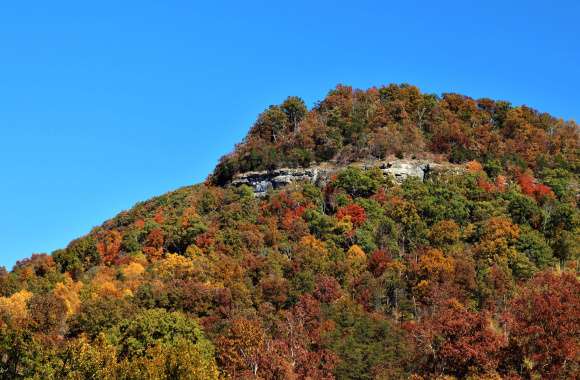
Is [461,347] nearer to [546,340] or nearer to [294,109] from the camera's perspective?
[546,340]

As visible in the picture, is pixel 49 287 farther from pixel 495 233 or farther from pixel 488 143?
pixel 488 143

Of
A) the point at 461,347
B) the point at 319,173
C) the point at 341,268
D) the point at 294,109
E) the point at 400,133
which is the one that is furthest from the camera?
the point at 294,109

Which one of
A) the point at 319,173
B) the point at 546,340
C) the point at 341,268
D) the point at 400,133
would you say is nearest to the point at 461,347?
the point at 546,340

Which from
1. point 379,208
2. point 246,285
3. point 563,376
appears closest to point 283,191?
point 379,208

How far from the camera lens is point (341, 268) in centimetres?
7594

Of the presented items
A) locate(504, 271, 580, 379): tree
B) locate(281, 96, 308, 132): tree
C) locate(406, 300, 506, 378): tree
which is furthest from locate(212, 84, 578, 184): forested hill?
locate(406, 300, 506, 378): tree

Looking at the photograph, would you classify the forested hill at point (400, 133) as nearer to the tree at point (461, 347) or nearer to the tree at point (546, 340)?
the tree at point (546, 340)

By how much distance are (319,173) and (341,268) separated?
23258 mm

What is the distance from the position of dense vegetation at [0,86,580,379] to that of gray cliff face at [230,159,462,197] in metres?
1.80

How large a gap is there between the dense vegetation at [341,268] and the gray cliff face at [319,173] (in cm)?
180

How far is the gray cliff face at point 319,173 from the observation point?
94494mm

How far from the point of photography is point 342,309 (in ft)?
217

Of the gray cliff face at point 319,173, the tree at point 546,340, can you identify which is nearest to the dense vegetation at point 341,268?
the tree at point 546,340

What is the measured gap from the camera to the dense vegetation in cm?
4500
